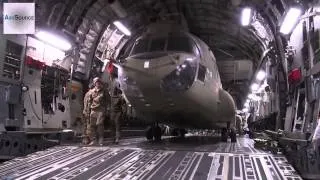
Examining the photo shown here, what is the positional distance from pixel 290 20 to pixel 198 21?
6.87m

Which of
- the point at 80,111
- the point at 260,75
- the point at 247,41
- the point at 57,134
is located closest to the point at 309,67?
the point at 57,134

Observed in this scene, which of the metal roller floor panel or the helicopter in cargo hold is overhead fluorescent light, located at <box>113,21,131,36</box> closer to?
the helicopter in cargo hold

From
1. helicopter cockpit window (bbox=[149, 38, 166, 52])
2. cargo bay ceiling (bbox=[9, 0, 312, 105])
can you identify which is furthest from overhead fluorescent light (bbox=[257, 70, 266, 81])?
helicopter cockpit window (bbox=[149, 38, 166, 52])

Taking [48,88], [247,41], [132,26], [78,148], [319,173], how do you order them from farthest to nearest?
[247,41] < [132,26] < [48,88] < [78,148] < [319,173]

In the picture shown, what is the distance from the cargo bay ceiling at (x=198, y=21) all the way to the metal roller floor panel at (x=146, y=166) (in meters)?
4.62

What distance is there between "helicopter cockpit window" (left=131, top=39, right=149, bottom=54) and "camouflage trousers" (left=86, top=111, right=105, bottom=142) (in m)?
1.66

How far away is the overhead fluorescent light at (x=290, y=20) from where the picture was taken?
8867 mm

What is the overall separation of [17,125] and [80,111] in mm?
3630

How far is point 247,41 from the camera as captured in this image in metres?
16.8

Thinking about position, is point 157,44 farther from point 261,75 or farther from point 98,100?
point 261,75

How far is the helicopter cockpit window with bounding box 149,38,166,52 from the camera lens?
9031mm

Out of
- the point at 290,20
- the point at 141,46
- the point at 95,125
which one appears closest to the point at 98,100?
the point at 95,125

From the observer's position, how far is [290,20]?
9352 millimetres

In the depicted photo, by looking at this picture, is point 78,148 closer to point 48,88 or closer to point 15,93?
point 15,93
